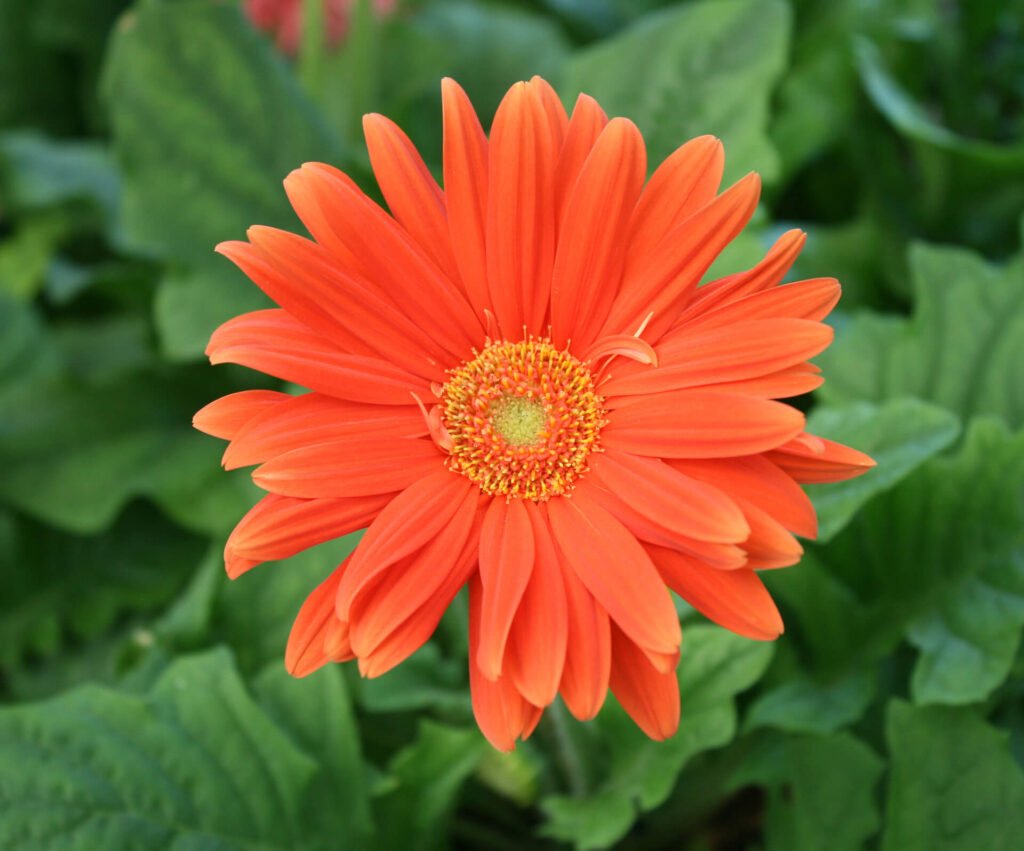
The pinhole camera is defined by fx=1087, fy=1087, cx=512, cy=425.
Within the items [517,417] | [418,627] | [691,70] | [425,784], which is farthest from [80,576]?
[691,70]

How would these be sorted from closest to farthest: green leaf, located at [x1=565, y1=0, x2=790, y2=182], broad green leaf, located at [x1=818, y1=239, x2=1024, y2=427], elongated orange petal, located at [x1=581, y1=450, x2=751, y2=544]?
1. elongated orange petal, located at [x1=581, y1=450, x2=751, y2=544]
2. broad green leaf, located at [x1=818, y1=239, x2=1024, y2=427]
3. green leaf, located at [x1=565, y1=0, x2=790, y2=182]

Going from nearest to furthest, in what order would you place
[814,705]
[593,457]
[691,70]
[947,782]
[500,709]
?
[500,709]
[593,457]
[947,782]
[814,705]
[691,70]

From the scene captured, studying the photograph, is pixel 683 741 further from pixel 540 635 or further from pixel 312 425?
pixel 312 425

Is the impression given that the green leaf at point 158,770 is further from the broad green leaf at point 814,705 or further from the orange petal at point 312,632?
the broad green leaf at point 814,705

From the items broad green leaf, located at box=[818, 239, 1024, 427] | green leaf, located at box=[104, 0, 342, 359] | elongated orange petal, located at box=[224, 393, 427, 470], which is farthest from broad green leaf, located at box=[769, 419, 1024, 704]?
green leaf, located at box=[104, 0, 342, 359]

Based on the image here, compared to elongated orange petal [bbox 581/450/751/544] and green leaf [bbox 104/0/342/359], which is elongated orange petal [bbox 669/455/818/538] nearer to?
elongated orange petal [bbox 581/450/751/544]
